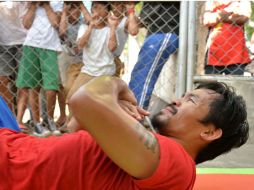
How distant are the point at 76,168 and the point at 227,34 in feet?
6.55

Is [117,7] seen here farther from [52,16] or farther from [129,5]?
[52,16]

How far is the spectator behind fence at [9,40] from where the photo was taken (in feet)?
11.7

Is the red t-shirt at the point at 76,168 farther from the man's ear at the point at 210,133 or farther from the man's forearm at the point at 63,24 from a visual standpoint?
the man's forearm at the point at 63,24

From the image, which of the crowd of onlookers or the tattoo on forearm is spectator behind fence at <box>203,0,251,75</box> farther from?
the tattoo on forearm

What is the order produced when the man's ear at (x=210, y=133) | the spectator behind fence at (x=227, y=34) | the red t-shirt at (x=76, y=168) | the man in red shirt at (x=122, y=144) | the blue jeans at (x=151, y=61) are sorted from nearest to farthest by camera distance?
the man in red shirt at (x=122, y=144) < the red t-shirt at (x=76, y=168) < the man's ear at (x=210, y=133) < the spectator behind fence at (x=227, y=34) < the blue jeans at (x=151, y=61)

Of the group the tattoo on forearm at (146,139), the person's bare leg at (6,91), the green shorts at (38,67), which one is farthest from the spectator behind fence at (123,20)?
the tattoo on forearm at (146,139)

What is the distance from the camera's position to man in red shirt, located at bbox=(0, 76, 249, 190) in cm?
138

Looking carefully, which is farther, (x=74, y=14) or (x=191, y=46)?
(x=74, y=14)

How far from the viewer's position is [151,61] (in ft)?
11.1

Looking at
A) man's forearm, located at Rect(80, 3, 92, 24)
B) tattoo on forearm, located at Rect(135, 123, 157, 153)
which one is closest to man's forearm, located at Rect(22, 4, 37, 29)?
man's forearm, located at Rect(80, 3, 92, 24)

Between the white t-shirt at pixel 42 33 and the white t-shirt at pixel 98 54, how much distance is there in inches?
7.8

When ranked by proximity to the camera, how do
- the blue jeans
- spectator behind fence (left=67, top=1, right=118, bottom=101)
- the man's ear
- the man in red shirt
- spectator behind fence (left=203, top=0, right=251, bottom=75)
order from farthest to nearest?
spectator behind fence (left=67, top=1, right=118, bottom=101) < the blue jeans < spectator behind fence (left=203, top=0, right=251, bottom=75) < the man's ear < the man in red shirt

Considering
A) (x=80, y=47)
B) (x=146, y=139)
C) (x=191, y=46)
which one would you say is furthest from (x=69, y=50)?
(x=146, y=139)

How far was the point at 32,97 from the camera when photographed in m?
3.54
